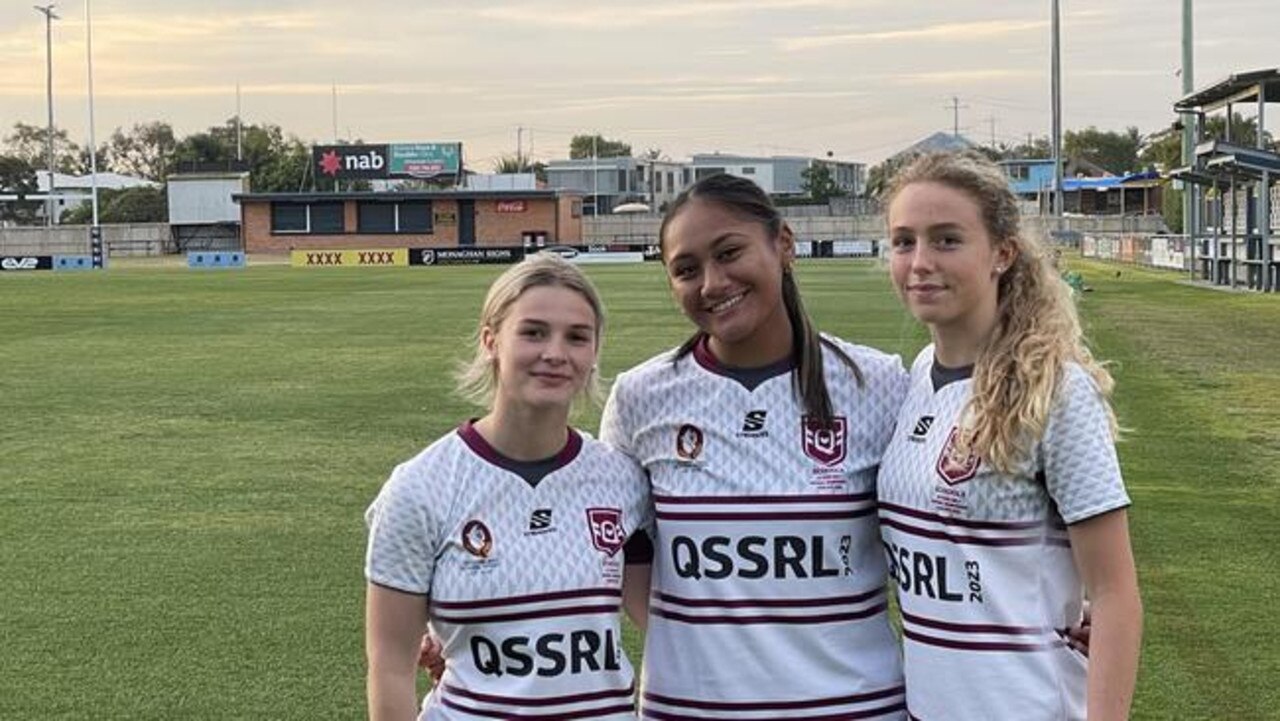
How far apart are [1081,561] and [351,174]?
86327mm

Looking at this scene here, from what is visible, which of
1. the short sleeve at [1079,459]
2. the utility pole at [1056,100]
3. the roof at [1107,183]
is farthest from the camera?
the roof at [1107,183]

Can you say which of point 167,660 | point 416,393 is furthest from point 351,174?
point 167,660

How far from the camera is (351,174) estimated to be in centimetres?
8675

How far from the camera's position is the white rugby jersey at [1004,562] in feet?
8.57

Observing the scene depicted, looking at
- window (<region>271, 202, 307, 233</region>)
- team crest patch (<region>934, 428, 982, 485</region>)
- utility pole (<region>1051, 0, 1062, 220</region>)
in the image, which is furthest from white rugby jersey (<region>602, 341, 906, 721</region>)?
window (<region>271, 202, 307, 233</region>)

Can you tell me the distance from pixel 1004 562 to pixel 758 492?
46 centimetres

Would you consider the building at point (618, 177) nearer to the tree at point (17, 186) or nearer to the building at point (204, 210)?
the tree at point (17, 186)

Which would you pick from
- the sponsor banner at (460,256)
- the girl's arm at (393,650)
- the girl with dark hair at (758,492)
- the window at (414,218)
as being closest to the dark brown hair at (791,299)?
the girl with dark hair at (758,492)

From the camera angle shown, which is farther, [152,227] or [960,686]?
[152,227]

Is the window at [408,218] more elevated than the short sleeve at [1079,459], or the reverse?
the window at [408,218]

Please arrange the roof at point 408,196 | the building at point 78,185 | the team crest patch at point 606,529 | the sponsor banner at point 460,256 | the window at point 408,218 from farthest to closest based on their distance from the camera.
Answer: the building at point 78,185, the window at point 408,218, the roof at point 408,196, the sponsor banner at point 460,256, the team crest patch at point 606,529

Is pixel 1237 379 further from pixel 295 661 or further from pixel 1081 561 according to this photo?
A: pixel 1081 561

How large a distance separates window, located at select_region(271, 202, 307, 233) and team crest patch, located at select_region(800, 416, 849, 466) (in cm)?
7311

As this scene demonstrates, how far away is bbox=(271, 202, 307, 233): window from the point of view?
244ft
